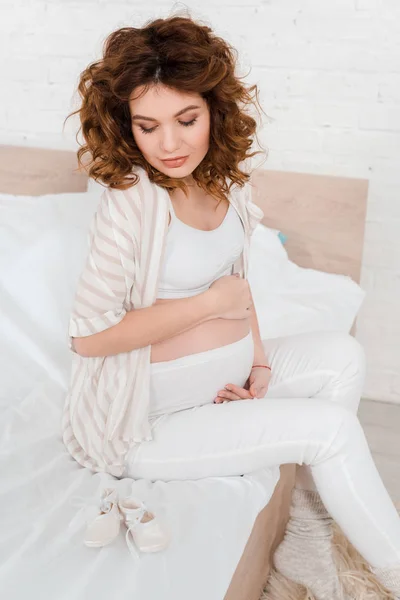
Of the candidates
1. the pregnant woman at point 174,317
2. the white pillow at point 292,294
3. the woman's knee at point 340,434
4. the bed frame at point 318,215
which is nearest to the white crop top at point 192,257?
the pregnant woman at point 174,317

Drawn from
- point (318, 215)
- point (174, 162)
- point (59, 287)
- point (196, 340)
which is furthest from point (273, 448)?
point (318, 215)

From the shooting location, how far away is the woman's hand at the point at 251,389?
136 centimetres

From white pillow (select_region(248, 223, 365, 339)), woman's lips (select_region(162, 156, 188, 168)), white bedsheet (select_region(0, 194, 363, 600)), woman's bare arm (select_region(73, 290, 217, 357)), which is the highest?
woman's lips (select_region(162, 156, 188, 168))

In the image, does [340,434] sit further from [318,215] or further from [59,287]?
[318,215]

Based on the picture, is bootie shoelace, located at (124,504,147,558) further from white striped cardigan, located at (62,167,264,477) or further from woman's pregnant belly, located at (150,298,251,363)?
woman's pregnant belly, located at (150,298,251,363)

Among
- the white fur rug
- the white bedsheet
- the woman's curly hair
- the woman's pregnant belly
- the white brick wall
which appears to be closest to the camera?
the white bedsheet

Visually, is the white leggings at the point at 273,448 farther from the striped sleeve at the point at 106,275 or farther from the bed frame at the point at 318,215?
the bed frame at the point at 318,215

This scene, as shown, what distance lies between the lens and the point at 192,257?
131cm

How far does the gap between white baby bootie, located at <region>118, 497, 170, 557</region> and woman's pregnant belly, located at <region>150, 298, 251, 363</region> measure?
0.95 feet

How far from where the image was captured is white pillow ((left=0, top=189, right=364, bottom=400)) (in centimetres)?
169

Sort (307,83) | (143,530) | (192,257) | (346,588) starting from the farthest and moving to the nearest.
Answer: (307,83)
(346,588)
(192,257)
(143,530)

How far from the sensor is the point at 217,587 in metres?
1.03

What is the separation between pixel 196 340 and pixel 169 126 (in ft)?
1.22

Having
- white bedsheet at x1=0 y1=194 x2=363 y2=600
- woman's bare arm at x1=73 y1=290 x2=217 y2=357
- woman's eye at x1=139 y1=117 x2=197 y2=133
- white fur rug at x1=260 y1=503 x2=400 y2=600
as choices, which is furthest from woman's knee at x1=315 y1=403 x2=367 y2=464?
woman's eye at x1=139 y1=117 x2=197 y2=133
